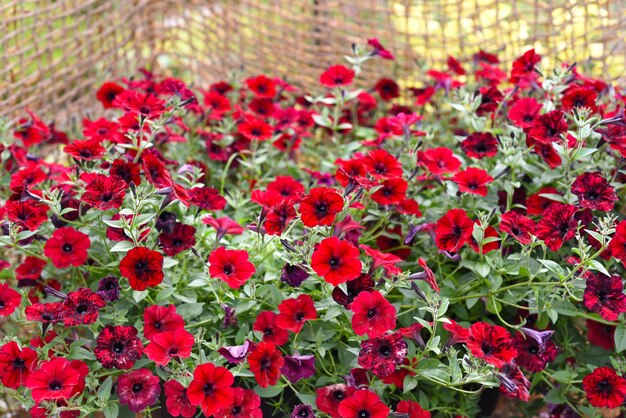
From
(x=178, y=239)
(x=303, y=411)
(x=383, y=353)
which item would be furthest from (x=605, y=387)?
(x=178, y=239)

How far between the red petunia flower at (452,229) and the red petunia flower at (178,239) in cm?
41

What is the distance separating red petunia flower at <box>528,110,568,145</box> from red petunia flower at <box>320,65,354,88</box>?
47cm

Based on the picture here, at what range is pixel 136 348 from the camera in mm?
1188

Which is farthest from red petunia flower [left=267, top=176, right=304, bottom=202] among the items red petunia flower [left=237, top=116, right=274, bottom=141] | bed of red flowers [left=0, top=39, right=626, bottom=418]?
red petunia flower [left=237, top=116, right=274, bottom=141]

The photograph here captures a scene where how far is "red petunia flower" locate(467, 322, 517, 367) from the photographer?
3.77 ft

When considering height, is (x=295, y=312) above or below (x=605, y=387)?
above

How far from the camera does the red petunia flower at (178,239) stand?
126 cm

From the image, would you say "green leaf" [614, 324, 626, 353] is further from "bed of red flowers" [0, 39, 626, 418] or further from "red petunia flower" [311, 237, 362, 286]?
"red petunia flower" [311, 237, 362, 286]

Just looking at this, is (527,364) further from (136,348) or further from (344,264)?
(136,348)

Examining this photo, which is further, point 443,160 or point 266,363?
point 443,160

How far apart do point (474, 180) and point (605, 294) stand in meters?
0.30

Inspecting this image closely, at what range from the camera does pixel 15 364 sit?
1214mm

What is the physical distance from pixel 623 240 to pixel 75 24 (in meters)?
1.56

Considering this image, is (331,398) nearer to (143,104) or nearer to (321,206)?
(321,206)
